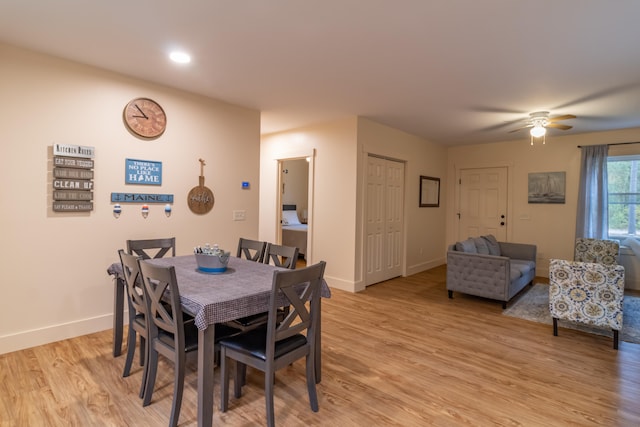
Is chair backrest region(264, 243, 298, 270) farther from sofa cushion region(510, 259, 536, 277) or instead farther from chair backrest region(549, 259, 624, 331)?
sofa cushion region(510, 259, 536, 277)

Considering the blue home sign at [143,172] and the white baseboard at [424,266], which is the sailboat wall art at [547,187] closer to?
the white baseboard at [424,266]

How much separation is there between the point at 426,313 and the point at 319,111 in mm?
2906

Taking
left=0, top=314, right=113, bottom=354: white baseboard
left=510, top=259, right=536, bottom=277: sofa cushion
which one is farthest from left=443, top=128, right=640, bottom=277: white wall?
left=0, top=314, right=113, bottom=354: white baseboard

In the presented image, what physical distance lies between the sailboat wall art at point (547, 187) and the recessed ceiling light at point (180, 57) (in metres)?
6.07

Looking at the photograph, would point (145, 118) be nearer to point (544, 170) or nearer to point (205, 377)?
point (205, 377)

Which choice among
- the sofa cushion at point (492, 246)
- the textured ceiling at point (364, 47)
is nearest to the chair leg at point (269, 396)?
the textured ceiling at point (364, 47)

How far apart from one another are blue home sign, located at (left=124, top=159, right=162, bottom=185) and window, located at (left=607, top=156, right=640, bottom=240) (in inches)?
266

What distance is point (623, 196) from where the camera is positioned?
216 inches

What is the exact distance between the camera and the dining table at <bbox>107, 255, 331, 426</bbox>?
1.75 m

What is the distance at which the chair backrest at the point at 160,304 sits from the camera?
1791 mm

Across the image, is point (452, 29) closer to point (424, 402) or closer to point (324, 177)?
point (424, 402)

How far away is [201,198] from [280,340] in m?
2.44

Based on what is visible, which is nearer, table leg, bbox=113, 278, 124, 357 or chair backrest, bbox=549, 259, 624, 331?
table leg, bbox=113, 278, 124, 357

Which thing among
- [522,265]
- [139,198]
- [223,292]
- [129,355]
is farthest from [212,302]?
[522,265]
